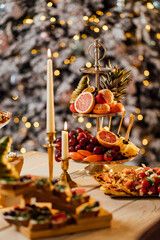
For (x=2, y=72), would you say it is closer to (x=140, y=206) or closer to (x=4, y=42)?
(x=4, y=42)

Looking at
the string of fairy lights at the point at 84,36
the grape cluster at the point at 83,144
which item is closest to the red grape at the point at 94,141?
the grape cluster at the point at 83,144

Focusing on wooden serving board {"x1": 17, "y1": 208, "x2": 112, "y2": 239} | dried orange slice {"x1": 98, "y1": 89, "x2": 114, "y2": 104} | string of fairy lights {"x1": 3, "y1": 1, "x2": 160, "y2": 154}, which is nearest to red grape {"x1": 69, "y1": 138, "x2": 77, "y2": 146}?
dried orange slice {"x1": 98, "y1": 89, "x2": 114, "y2": 104}

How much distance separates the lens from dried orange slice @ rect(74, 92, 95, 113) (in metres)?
1.41

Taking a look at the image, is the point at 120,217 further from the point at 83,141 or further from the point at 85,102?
the point at 85,102

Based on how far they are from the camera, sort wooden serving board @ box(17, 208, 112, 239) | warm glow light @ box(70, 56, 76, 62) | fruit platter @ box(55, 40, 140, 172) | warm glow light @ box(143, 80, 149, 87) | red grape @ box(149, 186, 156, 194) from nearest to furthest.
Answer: wooden serving board @ box(17, 208, 112, 239), red grape @ box(149, 186, 156, 194), fruit platter @ box(55, 40, 140, 172), warm glow light @ box(143, 80, 149, 87), warm glow light @ box(70, 56, 76, 62)

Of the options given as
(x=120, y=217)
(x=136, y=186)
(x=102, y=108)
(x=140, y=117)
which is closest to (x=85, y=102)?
(x=102, y=108)

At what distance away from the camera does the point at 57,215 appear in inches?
35.5

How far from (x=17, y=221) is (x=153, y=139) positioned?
2.12 metres

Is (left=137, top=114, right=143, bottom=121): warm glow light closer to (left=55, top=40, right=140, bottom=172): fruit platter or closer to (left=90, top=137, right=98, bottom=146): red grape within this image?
(left=55, top=40, right=140, bottom=172): fruit platter

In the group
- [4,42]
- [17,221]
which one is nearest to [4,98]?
[4,42]

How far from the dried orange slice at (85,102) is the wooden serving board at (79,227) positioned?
57 centimetres

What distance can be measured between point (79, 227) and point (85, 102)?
2.10ft

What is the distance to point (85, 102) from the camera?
143 centimetres

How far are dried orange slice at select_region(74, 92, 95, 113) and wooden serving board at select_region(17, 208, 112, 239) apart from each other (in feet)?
1.86
